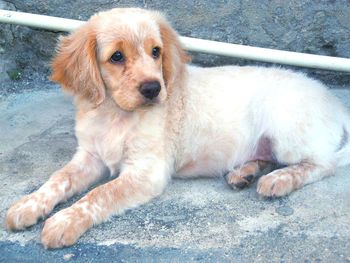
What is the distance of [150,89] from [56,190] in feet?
2.83

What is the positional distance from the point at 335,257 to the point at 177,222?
918 millimetres

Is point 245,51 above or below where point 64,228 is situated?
above

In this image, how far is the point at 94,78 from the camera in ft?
11.5

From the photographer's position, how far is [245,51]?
4.34 m

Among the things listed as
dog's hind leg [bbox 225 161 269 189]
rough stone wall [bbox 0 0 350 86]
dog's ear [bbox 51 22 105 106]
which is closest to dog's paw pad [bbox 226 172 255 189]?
dog's hind leg [bbox 225 161 269 189]

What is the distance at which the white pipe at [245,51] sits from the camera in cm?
430

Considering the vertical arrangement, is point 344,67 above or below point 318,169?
above

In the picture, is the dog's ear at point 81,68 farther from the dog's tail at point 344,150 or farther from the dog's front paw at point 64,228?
the dog's tail at point 344,150

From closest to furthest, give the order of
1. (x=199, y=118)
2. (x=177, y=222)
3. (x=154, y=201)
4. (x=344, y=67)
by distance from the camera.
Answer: (x=177, y=222), (x=154, y=201), (x=199, y=118), (x=344, y=67)

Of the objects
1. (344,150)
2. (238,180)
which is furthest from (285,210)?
(344,150)

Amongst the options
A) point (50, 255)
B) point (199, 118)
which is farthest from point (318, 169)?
point (50, 255)

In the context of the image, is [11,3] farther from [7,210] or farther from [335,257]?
[335,257]

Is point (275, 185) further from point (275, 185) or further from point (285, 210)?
point (285, 210)

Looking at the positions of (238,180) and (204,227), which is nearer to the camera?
(204,227)
